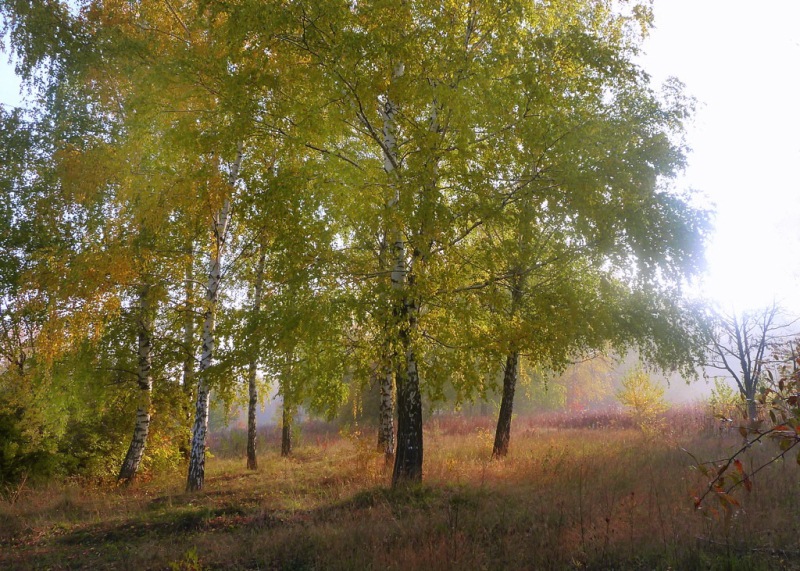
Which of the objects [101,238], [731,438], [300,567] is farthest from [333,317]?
[731,438]

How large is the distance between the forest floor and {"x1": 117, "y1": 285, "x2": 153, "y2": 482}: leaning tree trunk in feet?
2.18

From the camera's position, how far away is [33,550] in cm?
658

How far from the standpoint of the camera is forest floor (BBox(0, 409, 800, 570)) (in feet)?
16.8

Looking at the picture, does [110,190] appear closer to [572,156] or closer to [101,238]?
[101,238]

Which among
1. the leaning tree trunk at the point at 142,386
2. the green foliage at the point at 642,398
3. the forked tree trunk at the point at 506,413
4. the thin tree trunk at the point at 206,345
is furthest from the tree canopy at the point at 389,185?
the green foliage at the point at 642,398

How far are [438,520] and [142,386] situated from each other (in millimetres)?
8384

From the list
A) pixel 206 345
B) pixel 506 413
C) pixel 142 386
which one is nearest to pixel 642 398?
pixel 506 413

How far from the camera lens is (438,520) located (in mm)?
6180

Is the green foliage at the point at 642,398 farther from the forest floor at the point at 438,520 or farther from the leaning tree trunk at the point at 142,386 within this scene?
the leaning tree trunk at the point at 142,386

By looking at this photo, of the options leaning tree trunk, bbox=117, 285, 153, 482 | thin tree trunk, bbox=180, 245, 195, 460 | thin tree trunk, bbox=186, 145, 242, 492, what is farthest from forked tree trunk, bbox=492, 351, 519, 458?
leaning tree trunk, bbox=117, 285, 153, 482

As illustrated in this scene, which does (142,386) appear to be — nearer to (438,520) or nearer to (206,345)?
(206,345)

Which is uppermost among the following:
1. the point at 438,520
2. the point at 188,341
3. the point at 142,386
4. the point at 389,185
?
the point at 389,185

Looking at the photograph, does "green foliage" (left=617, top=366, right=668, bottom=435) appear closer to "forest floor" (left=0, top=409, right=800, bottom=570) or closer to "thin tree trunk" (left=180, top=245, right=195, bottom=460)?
"forest floor" (left=0, top=409, right=800, bottom=570)

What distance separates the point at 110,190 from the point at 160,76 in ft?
15.1
